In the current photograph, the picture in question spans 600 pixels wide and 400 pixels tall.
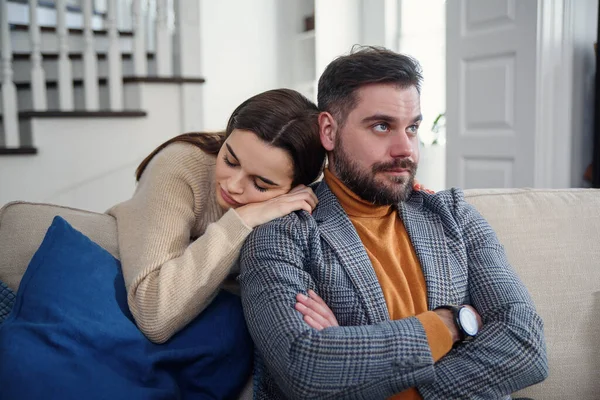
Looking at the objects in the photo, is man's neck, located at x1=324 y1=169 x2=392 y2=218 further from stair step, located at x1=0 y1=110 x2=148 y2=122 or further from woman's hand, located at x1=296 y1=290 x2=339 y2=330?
stair step, located at x1=0 y1=110 x2=148 y2=122

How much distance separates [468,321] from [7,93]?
2.94 m

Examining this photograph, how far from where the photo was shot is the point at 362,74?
1398mm

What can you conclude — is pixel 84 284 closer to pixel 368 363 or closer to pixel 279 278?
pixel 279 278

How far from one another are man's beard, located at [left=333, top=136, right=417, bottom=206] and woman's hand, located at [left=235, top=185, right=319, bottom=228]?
11 cm

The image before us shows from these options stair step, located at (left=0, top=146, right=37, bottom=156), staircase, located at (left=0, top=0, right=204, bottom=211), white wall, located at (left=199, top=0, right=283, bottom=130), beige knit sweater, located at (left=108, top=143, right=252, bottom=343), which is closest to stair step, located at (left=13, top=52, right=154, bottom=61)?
staircase, located at (left=0, top=0, right=204, bottom=211)

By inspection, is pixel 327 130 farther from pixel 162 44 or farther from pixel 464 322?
pixel 162 44

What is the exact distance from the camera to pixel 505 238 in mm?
1593

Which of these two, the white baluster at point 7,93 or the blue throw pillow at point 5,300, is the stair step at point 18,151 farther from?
the blue throw pillow at point 5,300

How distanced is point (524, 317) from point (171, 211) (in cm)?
81

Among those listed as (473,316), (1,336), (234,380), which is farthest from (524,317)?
(1,336)

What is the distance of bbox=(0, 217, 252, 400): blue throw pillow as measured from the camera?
1095mm

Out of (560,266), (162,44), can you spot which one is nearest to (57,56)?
(162,44)

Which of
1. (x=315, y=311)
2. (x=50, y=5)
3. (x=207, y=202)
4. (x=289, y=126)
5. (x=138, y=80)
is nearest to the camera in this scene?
(x=315, y=311)

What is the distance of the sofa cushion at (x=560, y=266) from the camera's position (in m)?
1.51
